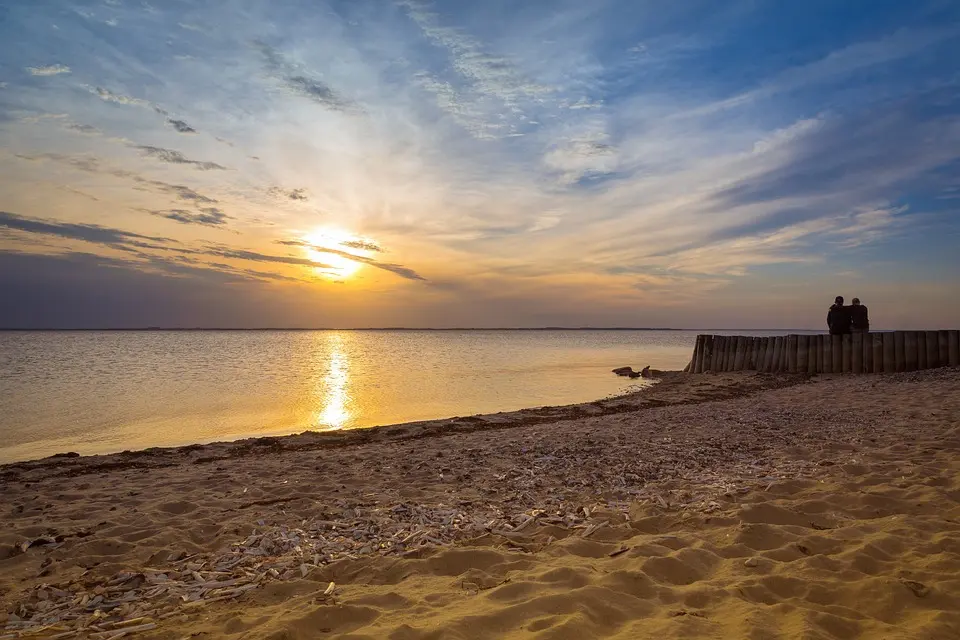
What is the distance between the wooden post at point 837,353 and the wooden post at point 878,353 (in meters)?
1.05

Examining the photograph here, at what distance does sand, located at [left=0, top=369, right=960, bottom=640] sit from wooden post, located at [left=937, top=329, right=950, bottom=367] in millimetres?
12151

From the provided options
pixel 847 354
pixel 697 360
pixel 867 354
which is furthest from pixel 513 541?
pixel 697 360

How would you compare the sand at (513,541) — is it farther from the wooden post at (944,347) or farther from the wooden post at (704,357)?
the wooden post at (704,357)

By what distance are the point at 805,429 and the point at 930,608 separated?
261 inches

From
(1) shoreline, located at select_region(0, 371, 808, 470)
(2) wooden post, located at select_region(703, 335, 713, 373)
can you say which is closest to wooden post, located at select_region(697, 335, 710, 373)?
(2) wooden post, located at select_region(703, 335, 713, 373)

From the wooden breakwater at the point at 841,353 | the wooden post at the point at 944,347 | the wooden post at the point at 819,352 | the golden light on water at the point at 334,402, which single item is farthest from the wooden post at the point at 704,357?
the golden light on water at the point at 334,402

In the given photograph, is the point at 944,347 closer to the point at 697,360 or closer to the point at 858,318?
the point at 858,318

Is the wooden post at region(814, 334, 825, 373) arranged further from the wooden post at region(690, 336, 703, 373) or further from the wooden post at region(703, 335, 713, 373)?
the wooden post at region(690, 336, 703, 373)

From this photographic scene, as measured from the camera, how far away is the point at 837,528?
442cm

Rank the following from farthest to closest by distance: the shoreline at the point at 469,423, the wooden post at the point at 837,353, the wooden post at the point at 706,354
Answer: the wooden post at the point at 706,354 < the wooden post at the point at 837,353 < the shoreline at the point at 469,423

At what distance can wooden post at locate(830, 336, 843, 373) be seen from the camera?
65.8ft

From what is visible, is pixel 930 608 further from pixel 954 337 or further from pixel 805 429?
pixel 954 337

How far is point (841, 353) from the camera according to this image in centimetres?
2005

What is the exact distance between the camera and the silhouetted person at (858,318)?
66.4 ft
